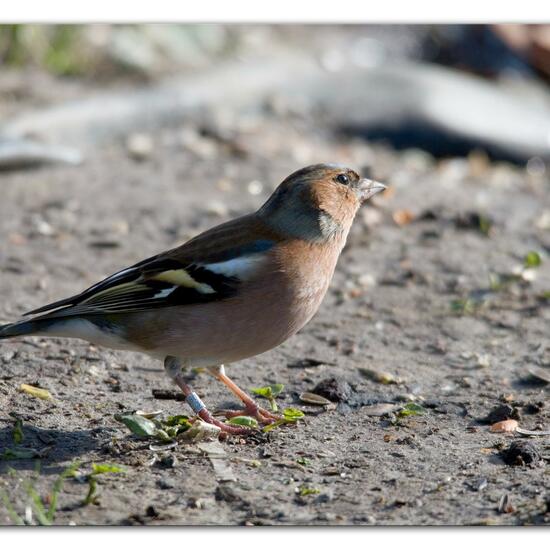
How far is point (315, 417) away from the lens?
505cm

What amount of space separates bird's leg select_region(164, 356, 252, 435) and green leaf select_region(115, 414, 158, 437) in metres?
0.32

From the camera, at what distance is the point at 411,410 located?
5070mm

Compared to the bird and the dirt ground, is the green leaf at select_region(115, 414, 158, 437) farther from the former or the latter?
the bird

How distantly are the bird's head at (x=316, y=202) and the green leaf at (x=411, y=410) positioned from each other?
897 mm

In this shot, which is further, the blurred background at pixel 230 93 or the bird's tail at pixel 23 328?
the blurred background at pixel 230 93

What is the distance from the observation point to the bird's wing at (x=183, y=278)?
476cm

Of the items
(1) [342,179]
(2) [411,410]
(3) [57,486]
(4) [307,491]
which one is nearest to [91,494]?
(3) [57,486]

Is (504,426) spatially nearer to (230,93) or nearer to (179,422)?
(179,422)

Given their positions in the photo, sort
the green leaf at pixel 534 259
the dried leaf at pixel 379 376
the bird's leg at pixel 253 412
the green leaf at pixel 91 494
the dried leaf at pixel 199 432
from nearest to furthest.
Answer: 1. the green leaf at pixel 91 494
2. the dried leaf at pixel 199 432
3. the bird's leg at pixel 253 412
4. the dried leaf at pixel 379 376
5. the green leaf at pixel 534 259

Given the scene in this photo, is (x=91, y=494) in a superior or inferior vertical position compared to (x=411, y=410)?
inferior

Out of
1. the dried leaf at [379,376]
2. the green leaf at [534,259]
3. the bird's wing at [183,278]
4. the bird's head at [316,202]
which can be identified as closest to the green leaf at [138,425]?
the bird's wing at [183,278]

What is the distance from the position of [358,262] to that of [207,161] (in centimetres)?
208

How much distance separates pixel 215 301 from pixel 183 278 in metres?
0.22

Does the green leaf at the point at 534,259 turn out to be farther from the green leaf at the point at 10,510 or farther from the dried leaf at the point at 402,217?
the green leaf at the point at 10,510
